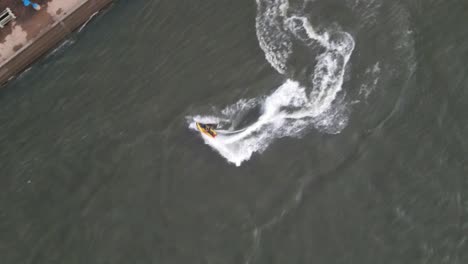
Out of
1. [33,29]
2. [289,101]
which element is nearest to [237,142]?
[289,101]

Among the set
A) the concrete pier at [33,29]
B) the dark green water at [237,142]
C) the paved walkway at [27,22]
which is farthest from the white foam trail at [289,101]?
the paved walkway at [27,22]

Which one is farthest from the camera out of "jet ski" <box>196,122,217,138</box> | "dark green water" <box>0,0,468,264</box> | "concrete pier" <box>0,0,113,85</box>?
"concrete pier" <box>0,0,113,85</box>

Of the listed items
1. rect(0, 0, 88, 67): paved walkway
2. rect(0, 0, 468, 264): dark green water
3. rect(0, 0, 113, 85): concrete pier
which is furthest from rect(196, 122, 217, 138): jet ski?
rect(0, 0, 88, 67): paved walkway

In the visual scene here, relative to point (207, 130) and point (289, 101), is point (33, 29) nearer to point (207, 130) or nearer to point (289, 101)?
point (207, 130)

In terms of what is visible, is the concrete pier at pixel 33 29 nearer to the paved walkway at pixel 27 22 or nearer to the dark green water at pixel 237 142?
the paved walkway at pixel 27 22

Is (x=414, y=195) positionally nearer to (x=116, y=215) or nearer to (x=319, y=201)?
(x=319, y=201)

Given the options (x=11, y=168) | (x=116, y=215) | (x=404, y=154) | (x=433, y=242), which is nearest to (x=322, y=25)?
(x=404, y=154)

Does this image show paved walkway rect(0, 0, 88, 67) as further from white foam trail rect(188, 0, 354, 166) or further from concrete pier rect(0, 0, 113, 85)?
white foam trail rect(188, 0, 354, 166)
